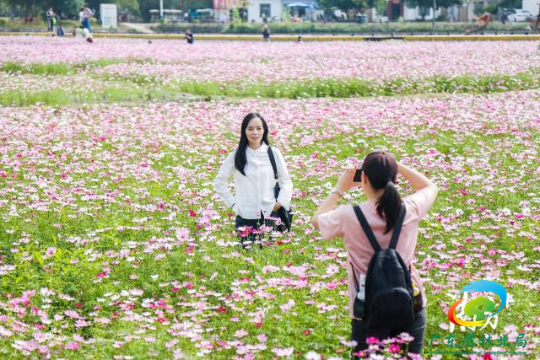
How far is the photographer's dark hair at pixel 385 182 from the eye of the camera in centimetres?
352

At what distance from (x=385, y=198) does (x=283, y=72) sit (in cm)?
1675

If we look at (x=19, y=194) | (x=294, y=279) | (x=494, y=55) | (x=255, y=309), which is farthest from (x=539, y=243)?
(x=494, y=55)

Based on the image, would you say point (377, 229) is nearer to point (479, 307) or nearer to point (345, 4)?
point (479, 307)

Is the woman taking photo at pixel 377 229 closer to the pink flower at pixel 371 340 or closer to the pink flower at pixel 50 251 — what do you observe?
the pink flower at pixel 371 340

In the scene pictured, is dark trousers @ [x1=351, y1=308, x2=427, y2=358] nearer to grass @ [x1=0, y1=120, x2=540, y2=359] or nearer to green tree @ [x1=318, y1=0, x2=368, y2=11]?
grass @ [x1=0, y1=120, x2=540, y2=359]

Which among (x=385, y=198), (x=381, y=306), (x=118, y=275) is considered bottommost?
(x=118, y=275)

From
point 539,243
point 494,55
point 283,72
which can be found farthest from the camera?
Answer: point 494,55

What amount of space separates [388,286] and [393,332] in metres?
0.39

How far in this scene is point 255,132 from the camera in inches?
232

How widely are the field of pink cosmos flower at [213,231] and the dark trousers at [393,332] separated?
0.22 feet

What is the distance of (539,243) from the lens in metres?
6.46

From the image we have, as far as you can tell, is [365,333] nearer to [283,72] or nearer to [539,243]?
[539,243]

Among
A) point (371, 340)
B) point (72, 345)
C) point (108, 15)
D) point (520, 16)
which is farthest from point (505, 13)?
point (371, 340)

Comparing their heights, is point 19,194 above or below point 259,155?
below
